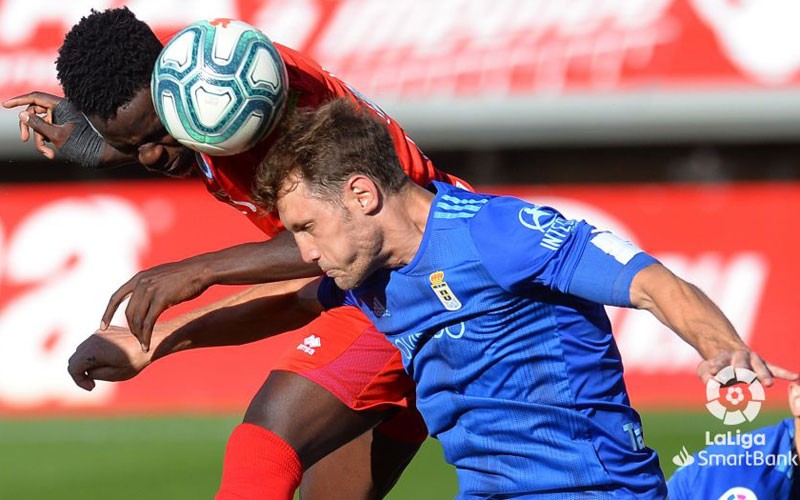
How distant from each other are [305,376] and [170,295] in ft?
2.90

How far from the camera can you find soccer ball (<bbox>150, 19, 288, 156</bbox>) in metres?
4.53

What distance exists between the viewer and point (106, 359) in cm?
501

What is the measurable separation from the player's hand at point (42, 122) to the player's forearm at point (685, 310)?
2546mm

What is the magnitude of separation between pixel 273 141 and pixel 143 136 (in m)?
0.48

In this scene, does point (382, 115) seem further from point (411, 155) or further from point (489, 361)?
point (489, 361)

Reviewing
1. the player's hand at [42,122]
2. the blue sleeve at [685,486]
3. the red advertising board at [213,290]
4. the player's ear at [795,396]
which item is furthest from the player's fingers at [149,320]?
the red advertising board at [213,290]

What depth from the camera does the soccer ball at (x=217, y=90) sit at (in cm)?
453

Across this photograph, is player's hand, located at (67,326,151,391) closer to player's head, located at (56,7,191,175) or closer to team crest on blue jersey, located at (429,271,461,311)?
player's head, located at (56,7,191,175)

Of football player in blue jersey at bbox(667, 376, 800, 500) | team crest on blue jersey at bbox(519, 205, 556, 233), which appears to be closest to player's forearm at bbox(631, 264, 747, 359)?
team crest on blue jersey at bbox(519, 205, 556, 233)

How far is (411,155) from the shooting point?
494 centimetres

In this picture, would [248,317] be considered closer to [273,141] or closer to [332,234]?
[273,141]

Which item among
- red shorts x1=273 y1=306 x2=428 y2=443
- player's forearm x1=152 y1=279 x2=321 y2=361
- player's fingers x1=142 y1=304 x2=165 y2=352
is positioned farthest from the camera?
player's forearm x1=152 y1=279 x2=321 y2=361

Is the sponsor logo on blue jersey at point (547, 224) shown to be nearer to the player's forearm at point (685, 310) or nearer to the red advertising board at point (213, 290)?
the player's forearm at point (685, 310)

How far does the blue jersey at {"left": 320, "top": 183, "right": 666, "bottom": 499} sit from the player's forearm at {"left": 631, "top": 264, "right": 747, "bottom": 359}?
228mm
